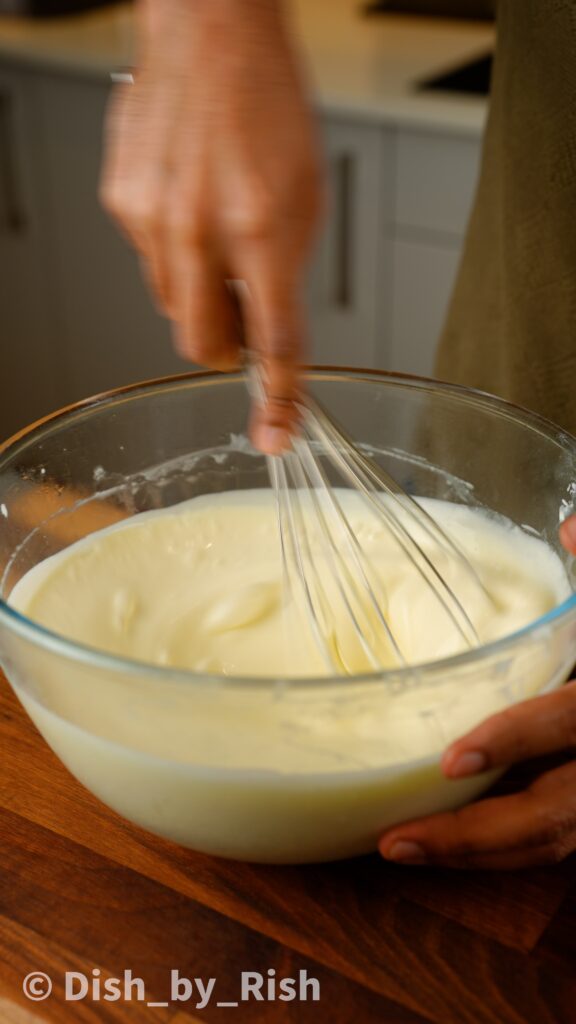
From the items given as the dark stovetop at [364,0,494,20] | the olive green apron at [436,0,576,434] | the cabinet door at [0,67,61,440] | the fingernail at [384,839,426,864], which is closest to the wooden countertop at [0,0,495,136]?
the dark stovetop at [364,0,494,20]

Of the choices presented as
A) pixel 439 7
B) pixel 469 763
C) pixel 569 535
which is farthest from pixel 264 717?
Answer: pixel 439 7

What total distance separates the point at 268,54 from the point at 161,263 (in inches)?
4.0

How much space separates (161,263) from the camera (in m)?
0.53

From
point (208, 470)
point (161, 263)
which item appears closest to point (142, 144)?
point (161, 263)

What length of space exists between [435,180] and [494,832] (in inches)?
51.4

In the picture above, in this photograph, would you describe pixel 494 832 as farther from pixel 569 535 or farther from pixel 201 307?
pixel 201 307

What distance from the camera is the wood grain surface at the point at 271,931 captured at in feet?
1.77

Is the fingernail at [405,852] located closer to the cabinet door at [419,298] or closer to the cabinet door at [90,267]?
the cabinet door at [419,298]

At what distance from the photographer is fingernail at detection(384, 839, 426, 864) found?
0.56 meters

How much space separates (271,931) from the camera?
57cm

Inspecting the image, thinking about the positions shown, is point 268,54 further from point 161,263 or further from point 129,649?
point 129,649

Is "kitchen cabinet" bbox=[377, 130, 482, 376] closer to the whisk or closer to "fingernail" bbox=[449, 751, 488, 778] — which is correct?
the whisk

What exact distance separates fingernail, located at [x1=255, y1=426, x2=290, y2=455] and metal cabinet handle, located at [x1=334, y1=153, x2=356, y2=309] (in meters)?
1.27

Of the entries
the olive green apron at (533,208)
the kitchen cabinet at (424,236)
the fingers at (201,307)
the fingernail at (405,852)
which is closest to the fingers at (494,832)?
the fingernail at (405,852)
